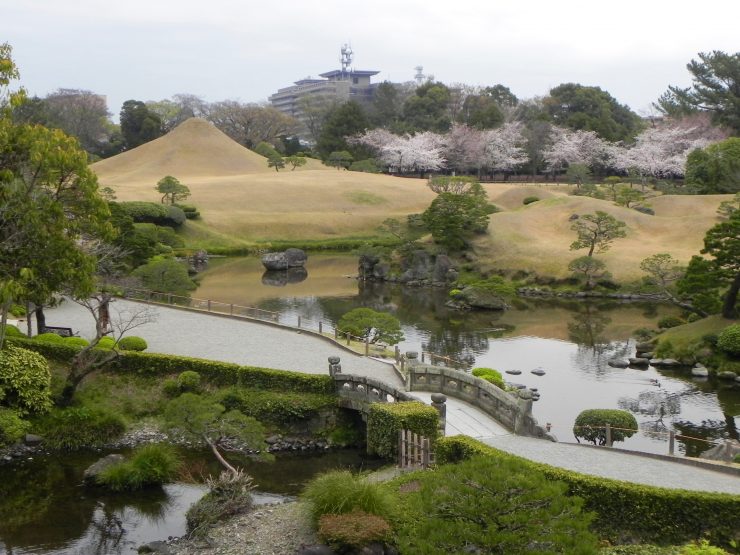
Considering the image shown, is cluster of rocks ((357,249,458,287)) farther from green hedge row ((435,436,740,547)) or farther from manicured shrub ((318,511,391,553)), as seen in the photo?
manicured shrub ((318,511,391,553))

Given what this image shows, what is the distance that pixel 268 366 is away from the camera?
32.3m

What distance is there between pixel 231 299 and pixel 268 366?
27686 millimetres

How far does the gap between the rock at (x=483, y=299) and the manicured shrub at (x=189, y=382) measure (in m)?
32.3

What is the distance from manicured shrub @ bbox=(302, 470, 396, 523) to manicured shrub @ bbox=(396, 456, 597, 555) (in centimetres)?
371

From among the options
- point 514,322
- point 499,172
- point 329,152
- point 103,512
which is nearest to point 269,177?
point 329,152

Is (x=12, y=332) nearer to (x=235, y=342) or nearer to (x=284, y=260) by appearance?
(x=235, y=342)

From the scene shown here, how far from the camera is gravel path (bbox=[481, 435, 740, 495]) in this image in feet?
66.4

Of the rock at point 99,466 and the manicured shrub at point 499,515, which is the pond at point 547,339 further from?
the rock at point 99,466

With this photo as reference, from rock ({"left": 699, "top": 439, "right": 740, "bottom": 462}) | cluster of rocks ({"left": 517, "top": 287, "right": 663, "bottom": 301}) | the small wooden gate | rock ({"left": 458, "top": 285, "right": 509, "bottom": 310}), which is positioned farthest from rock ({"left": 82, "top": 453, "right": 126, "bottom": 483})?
cluster of rocks ({"left": 517, "top": 287, "right": 663, "bottom": 301})

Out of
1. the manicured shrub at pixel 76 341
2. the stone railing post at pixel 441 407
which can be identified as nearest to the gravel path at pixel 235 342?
the manicured shrub at pixel 76 341

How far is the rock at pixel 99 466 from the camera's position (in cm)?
2491

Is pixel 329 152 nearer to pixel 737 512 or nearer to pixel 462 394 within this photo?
pixel 462 394

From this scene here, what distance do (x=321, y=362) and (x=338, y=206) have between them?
7079cm

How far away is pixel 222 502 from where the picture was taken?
21.7 m
